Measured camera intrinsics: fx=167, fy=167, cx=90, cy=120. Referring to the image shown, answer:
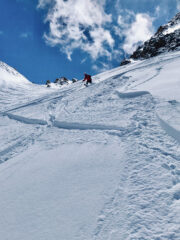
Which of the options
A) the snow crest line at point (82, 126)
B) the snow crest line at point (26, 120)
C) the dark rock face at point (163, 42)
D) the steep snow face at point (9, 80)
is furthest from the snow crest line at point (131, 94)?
the dark rock face at point (163, 42)

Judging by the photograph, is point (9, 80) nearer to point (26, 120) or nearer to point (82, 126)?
point (26, 120)

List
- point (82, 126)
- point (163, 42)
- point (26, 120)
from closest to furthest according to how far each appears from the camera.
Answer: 1. point (82, 126)
2. point (26, 120)
3. point (163, 42)

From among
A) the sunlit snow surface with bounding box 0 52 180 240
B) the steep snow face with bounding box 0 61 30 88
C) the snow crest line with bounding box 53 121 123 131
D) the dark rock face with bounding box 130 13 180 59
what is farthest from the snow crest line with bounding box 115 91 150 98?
the dark rock face with bounding box 130 13 180 59

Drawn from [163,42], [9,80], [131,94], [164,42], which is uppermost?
[163,42]

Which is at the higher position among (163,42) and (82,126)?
(163,42)

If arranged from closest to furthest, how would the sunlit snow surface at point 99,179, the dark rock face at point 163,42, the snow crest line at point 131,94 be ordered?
the sunlit snow surface at point 99,179 < the snow crest line at point 131,94 < the dark rock face at point 163,42

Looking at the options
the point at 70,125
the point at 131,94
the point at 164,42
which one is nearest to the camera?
the point at 70,125


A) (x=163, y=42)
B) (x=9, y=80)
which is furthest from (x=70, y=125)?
(x=163, y=42)

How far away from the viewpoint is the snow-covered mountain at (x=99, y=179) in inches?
70.0

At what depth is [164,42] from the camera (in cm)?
4112

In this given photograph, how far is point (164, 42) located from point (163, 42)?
0.31 meters

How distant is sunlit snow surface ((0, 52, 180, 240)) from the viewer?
5.83ft

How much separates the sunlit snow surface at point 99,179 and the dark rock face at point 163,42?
36472 millimetres

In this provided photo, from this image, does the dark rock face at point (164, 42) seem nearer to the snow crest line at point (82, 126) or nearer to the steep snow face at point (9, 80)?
the steep snow face at point (9, 80)
